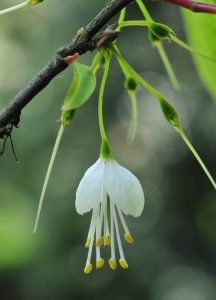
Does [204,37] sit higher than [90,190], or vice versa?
[204,37]

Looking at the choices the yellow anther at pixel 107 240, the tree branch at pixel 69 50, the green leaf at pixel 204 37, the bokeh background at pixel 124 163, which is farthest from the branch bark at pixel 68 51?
the bokeh background at pixel 124 163

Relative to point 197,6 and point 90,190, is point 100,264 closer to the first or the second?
point 90,190

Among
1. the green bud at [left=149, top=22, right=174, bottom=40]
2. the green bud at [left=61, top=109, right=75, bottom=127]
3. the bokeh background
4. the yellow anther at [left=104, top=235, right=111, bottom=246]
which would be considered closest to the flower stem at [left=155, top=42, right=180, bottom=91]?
→ the green bud at [left=149, top=22, right=174, bottom=40]

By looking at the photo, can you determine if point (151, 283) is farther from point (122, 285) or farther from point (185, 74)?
point (185, 74)

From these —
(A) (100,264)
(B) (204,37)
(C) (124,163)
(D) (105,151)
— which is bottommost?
(C) (124,163)

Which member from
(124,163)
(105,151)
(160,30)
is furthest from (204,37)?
(124,163)

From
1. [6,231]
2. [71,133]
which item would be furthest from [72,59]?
[71,133]
